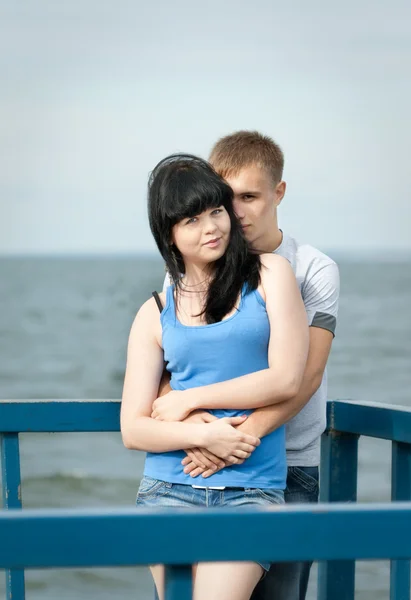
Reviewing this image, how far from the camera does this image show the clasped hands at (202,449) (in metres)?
1.93

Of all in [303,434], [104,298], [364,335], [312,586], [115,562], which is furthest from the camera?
[104,298]

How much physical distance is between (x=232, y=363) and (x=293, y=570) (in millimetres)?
551

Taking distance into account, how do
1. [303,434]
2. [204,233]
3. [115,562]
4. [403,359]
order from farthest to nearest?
[403,359] < [303,434] < [204,233] < [115,562]

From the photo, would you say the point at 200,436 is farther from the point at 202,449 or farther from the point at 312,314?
the point at 312,314

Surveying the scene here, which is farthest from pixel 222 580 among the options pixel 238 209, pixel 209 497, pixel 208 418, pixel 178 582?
pixel 238 209

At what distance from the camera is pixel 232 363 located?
1.98m

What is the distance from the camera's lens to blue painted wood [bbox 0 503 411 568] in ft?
3.72

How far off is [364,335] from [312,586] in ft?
90.8

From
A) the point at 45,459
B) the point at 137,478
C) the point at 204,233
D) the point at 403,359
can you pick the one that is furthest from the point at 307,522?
the point at 403,359

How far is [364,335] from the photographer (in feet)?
115

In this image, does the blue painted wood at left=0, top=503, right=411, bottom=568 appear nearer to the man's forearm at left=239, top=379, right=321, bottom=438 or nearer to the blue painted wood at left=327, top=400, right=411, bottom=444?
the man's forearm at left=239, top=379, right=321, bottom=438

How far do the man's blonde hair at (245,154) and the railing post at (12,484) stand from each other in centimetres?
77

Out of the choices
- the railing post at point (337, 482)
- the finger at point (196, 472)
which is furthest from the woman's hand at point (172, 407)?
the railing post at point (337, 482)

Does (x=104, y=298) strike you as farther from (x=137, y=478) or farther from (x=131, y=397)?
(x=131, y=397)
